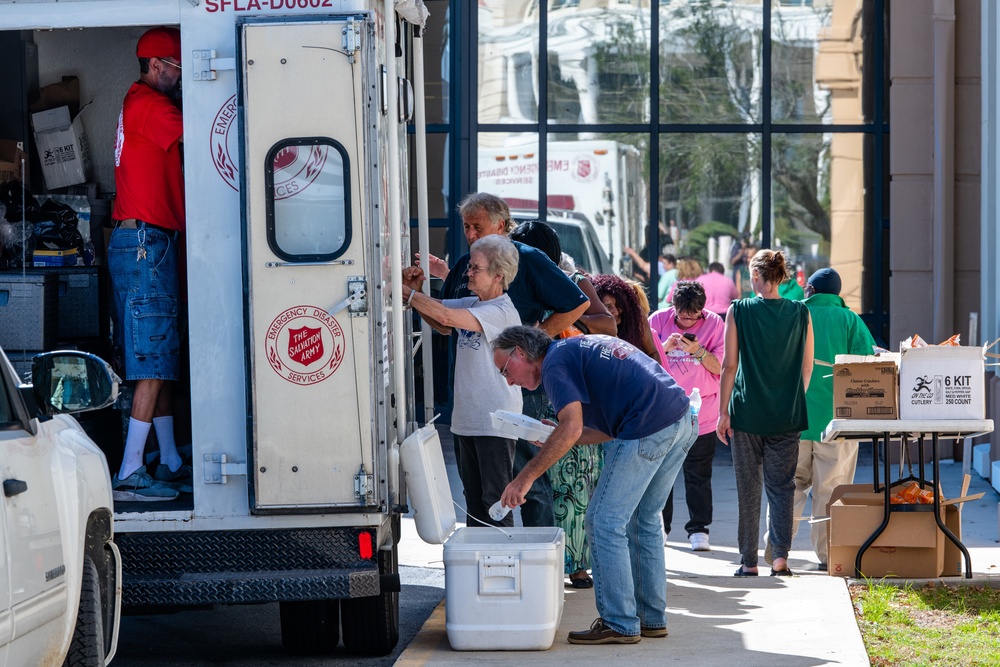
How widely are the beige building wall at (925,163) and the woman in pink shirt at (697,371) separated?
4.20m

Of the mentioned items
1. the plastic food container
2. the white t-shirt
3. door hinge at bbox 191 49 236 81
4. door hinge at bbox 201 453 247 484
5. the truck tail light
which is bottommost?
the truck tail light

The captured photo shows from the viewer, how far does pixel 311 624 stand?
6.04m

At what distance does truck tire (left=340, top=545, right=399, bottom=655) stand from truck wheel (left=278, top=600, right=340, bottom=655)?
0.08m

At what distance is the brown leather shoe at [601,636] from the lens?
5773mm

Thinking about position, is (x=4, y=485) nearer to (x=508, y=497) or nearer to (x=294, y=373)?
(x=294, y=373)

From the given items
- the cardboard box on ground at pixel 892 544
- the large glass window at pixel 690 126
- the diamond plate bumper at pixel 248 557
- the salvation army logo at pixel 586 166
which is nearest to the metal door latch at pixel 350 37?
the diamond plate bumper at pixel 248 557

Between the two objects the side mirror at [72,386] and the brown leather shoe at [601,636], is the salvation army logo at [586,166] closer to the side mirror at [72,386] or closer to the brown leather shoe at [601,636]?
the brown leather shoe at [601,636]

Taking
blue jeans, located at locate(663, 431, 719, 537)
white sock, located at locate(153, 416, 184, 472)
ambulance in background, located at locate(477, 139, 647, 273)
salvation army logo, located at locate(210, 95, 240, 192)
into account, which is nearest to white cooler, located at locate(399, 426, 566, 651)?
white sock, located at locate(153, 416, 184, 472)

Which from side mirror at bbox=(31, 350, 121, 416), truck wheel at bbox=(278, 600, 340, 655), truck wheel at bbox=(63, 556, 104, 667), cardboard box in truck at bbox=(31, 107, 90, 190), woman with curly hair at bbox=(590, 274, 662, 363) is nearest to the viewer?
side mirror at bbox=(31, 350, 121, 416)

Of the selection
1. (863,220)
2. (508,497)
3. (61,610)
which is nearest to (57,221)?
(508,497)

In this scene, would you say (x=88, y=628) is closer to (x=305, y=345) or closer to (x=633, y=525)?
(x=305, y=345)

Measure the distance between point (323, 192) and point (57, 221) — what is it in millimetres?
2545

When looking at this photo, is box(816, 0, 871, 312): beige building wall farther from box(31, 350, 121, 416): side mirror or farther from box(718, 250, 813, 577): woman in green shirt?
box(31, 350, 121, 416): side mirror

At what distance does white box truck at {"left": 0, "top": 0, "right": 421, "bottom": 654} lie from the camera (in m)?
5.30
